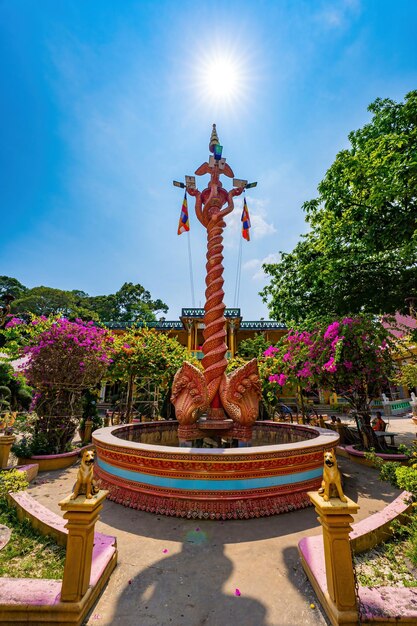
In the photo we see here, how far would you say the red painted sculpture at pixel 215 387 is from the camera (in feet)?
22.7

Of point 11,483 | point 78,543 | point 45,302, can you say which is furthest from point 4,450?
point 45,302

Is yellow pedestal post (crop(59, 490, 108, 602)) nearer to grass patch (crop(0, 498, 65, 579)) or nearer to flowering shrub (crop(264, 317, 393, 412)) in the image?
grass patch (crop(0, 498, 65, 579))

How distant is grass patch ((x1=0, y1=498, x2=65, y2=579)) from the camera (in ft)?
10.4

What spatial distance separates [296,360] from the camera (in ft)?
30.2

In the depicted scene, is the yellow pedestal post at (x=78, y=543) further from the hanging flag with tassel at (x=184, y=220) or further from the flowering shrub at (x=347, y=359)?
the hanging flag with tassel at (x=184, y=220)

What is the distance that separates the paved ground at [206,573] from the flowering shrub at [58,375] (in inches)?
182

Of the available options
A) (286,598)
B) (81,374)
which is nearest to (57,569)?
(286,598)

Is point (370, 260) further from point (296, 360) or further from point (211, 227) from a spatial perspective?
point (211, 227)

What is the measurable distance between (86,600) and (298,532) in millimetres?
3022

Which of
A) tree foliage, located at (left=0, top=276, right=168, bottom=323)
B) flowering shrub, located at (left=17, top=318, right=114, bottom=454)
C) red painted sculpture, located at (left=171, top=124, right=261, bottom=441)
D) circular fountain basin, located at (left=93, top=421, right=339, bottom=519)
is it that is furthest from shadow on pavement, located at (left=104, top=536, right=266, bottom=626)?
tree foliage, located at (left=0, top=276, right=168, bottom=323)

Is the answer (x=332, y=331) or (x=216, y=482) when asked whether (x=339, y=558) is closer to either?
(x=216, y=482)

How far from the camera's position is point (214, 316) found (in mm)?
7906

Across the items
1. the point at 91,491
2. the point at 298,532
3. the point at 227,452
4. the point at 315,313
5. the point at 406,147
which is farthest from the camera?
the point at 315,313

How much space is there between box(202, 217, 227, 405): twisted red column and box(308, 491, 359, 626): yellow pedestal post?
4.75 metres
